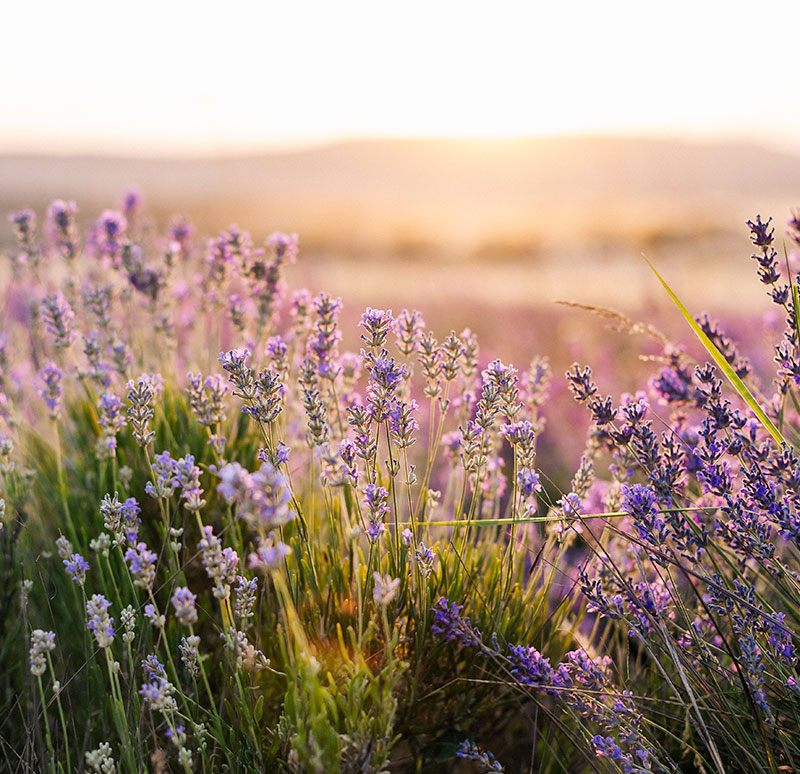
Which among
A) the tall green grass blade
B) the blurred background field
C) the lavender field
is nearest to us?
the lavender field

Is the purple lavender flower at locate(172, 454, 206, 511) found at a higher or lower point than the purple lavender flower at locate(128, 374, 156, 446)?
lower

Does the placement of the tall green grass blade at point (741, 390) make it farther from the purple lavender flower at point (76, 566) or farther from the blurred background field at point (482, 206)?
the purple lavender flower at point (76, 566)

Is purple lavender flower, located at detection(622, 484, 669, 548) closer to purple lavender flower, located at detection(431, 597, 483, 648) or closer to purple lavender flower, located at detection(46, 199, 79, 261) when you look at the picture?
purple lavender flower, located at detection(431, 597, 483, 648)

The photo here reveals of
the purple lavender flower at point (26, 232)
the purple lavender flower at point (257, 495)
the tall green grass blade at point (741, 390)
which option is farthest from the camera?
the purple lavender flower at point (26, 232)

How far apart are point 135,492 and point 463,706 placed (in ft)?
3.92

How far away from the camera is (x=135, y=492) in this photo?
8.22 ft

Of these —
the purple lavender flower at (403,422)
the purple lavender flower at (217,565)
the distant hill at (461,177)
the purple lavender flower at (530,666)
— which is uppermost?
the distant hill at (461,177)

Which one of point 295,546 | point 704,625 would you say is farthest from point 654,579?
point 295,546

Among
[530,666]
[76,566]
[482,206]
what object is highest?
[482,206]

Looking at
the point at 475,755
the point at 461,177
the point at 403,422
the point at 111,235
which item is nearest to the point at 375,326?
the point at 403,422

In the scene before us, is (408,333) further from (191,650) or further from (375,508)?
(191,650)

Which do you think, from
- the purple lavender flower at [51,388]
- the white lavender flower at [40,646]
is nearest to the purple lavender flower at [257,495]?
the white lavender flower at [40,646]

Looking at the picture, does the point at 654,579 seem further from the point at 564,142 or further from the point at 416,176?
the point at 564,142

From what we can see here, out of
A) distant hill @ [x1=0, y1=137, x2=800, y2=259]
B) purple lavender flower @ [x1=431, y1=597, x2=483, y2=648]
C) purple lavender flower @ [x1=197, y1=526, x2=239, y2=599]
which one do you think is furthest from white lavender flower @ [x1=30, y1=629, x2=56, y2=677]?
distant hill @ [x1=0, y1=137, x2=800, y2=259]
